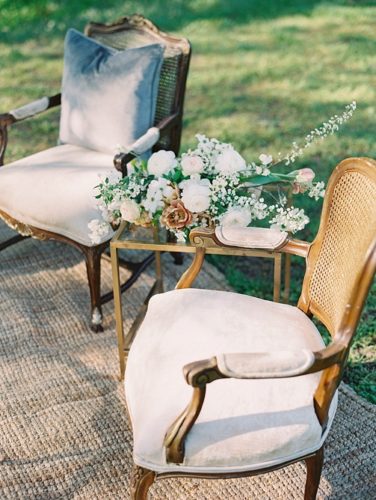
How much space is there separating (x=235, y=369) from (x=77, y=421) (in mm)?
883

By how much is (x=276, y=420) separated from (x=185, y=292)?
1.65ft

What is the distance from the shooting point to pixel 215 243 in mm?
2006

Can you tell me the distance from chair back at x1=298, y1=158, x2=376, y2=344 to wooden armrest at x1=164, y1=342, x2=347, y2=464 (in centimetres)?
9

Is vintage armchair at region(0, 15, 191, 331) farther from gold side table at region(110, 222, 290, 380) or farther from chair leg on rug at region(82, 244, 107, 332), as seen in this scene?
gold side table at region(110, 222, 290, 380)

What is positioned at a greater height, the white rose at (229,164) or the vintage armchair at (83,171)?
the white rose at (229,164)

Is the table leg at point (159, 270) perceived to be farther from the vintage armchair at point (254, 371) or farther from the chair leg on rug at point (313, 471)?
the chair leg on rug at point (313, 471)

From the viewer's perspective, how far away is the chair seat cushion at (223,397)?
1.57 meters

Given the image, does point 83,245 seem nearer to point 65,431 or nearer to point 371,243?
point 65,431

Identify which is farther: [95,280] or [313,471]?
[95,280]

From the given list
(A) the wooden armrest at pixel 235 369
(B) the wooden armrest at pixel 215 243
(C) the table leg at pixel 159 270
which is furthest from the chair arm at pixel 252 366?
(C) the table leg at pixel 159 270

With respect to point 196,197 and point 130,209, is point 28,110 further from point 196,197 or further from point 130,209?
point 196,197

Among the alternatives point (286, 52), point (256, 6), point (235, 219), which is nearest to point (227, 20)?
point (256, 6)

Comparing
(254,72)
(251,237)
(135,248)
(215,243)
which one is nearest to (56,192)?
(135,248)

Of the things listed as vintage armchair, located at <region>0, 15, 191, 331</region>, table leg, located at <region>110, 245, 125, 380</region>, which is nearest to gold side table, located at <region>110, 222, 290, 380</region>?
table leg, located at <region>110, 245, 125, 380</region>
